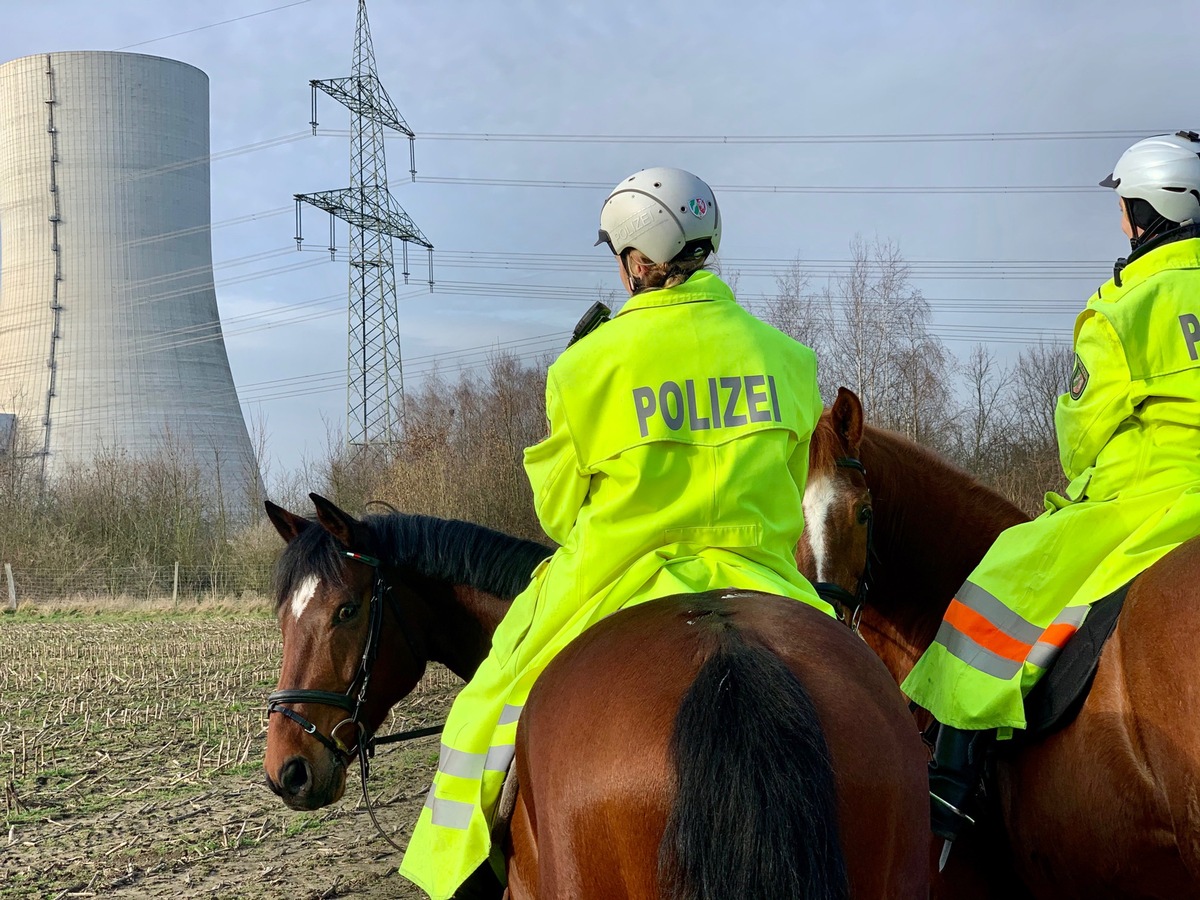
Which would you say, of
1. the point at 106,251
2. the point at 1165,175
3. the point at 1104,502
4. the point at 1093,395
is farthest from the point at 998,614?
the point at 106,251

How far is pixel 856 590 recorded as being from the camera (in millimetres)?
3418

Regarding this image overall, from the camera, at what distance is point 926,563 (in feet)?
11.7

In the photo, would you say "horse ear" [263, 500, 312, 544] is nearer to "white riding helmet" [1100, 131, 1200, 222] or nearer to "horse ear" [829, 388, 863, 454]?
"horse ear" [829, 388, 863, 454]

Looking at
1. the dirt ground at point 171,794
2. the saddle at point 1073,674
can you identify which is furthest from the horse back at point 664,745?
the dirt ground at point 171,794

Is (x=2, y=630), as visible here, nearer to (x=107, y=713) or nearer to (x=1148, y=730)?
(x=107, y=713)

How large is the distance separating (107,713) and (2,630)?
10.5m

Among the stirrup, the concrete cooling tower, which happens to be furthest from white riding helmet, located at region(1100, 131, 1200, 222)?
the concrete cooling tower

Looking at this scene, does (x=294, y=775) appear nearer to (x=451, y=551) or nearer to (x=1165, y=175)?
(x=451, y=551)

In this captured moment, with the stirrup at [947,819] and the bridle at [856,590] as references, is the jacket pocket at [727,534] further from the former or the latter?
the bridle at [856,590]

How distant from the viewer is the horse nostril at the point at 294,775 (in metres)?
3.27

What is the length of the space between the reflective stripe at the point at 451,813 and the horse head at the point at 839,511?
58.7 inches

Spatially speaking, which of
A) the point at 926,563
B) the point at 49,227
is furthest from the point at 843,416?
the point at 49,227

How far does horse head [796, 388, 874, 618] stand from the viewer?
3.34 metres

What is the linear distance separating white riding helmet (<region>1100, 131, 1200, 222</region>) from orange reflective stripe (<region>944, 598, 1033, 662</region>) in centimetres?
124
